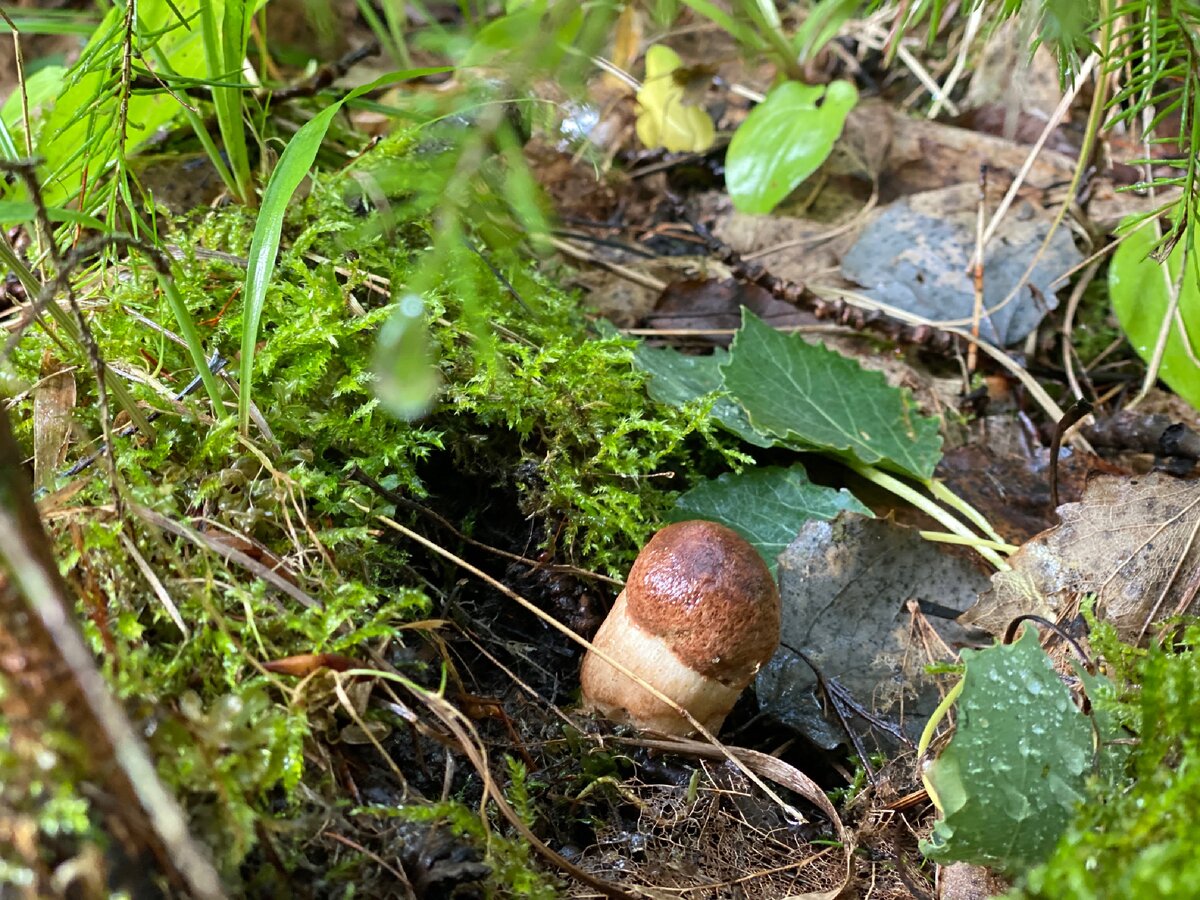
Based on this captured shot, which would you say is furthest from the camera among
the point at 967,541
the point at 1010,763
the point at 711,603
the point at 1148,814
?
the point at 967,541

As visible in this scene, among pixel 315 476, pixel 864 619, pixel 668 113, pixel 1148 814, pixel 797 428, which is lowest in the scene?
pixel 864 619

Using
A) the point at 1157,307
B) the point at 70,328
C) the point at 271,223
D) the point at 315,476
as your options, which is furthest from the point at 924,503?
the point at 70,328

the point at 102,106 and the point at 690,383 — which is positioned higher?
the point at 102,106

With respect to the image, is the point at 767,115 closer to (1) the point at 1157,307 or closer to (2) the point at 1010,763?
(1) the point at 1157,307

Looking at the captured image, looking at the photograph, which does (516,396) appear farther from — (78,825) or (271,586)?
(78,825)

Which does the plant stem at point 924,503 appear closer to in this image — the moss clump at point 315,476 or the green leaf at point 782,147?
the moss clump at point 315,476

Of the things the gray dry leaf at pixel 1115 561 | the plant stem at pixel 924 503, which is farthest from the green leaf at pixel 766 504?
the gray dry leaf at pixel 1115 561

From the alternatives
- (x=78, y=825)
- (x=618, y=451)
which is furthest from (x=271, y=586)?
(x=618, y=451)
